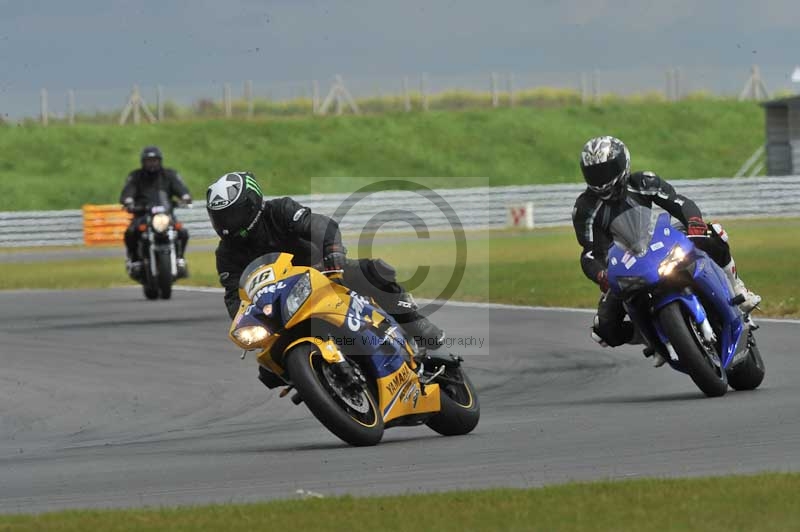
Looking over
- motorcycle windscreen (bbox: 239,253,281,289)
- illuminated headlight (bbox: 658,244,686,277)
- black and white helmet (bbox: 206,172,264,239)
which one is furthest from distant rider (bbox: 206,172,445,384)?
illuminated headlight (bbox: 658,244,686,277)

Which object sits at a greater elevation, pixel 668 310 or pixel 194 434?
pixel 668 310

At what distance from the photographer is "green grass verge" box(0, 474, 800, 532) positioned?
20.1 feet

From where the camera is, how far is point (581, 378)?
12.5 metres

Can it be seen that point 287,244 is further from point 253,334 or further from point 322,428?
point 322,428

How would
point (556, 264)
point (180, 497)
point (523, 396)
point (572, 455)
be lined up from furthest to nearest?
point (556, 264) < point (523, 396) < point (572, 455) < point (180, 497)

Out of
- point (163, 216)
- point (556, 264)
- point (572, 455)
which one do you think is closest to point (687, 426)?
point (572, 455)

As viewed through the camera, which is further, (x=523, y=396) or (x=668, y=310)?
(x=523, y=396)

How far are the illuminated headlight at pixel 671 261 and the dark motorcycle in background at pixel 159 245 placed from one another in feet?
38.9

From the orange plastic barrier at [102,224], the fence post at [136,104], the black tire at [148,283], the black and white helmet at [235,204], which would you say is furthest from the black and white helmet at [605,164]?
the fence post at [136,104]

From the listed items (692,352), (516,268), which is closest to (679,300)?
(692,352)

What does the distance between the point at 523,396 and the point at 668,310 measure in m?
1.84

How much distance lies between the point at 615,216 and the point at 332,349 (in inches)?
126

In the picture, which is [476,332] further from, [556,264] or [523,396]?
[556,264]

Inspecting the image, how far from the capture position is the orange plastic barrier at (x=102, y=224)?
1655 inches
